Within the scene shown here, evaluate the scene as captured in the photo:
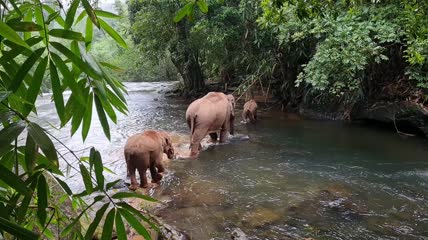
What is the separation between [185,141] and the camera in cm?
859

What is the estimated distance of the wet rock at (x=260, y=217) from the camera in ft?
14.7

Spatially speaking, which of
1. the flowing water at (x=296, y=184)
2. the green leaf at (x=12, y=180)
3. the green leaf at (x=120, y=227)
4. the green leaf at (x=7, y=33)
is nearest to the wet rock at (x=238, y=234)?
the flowing water at (x=296, y=184)

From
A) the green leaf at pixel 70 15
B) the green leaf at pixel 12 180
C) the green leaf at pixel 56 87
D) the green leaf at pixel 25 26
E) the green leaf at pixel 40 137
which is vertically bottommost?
the green leaf at pixel 12 180

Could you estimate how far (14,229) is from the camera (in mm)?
737

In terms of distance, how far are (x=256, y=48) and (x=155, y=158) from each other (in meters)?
8.90

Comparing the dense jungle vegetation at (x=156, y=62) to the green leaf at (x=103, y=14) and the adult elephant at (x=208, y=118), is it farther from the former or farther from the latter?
the adult elephant at (x=208, y=118)

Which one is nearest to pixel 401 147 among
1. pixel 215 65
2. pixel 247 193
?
pixel 247 193

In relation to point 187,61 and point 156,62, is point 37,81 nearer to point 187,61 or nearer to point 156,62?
point 156,62

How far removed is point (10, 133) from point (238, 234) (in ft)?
11.8

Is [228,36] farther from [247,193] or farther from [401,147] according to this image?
[247,193]

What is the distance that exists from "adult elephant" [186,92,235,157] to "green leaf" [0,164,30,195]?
657 centimetres

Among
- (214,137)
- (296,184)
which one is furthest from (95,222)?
(214,137)

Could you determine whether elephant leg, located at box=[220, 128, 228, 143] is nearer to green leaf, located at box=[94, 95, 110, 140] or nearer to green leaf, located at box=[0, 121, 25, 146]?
green leaf, located at box=[94, 95, 110, 140]

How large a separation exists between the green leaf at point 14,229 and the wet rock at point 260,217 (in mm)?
3858
